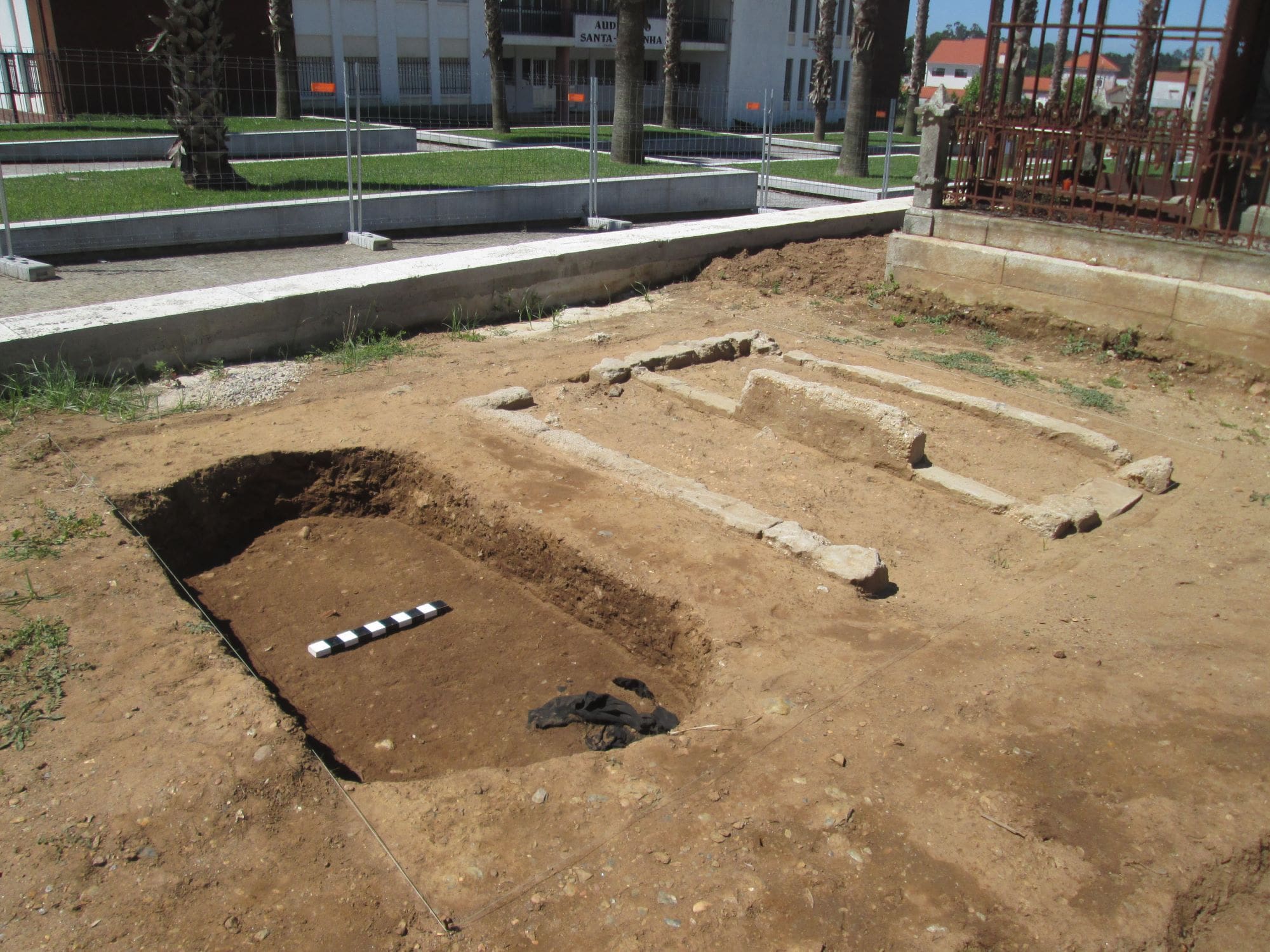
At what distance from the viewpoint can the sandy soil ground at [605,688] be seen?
10.5ft

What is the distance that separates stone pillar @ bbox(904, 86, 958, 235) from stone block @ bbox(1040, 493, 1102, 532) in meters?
5.61

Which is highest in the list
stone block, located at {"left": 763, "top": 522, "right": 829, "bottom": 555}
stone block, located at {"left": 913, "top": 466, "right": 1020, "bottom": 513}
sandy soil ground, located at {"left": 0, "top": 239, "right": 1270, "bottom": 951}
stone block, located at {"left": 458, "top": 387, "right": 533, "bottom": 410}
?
stone block, located at {"left": 458, "top": 387, "right": 533, "bottom": 410}

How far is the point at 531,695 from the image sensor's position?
4.89 metres

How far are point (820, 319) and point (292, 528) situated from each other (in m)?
6.02

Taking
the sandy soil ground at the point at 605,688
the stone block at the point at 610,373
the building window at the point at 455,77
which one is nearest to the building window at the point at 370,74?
the building window at the point at 455,77

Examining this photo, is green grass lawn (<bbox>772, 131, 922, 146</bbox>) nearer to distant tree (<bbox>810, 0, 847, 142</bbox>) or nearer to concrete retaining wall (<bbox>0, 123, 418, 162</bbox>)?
distant tree (<bbox>810, 0, 847, 142</bbox>)

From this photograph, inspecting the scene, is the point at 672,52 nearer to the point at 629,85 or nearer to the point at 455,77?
the point at 455,77

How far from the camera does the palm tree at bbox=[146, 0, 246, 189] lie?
12.8 metres

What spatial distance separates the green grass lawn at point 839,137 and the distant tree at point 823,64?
0.46 meters

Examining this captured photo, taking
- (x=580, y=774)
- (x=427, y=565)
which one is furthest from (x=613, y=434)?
(x=580, y=774)

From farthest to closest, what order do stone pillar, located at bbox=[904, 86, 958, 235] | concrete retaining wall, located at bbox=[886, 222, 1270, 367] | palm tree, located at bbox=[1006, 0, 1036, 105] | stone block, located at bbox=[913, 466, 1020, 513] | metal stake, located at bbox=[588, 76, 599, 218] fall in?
palm tree, located at bbox=[1006, 0, 1036, 105]
metal stake, located at bbox=[588, 76, 599, 218]
stone pillar, located at bbox=[904, 86, 958, 235]
concrete retaining wall, located at bbox=[886, 222, 1270, 367]
stone block, located at bbox=[913, 466, 1020, 513]

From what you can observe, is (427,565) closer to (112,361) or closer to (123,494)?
(123,494)

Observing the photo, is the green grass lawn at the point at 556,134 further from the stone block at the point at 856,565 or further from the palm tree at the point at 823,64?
the stone block at the point at 856,565

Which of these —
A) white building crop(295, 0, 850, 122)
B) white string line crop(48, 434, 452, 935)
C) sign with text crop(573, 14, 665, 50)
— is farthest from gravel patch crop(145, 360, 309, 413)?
sign with text crop(573, 14, 665, 50)
